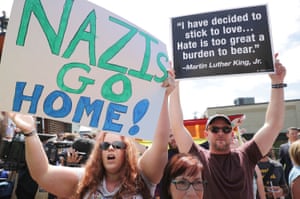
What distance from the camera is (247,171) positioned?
94.7 inches

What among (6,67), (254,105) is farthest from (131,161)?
(254,105)

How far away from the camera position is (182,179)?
172cm

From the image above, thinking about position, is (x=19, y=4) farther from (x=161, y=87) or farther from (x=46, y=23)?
(x=161, y=87)

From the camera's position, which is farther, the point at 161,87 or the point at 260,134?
the point at 260,134

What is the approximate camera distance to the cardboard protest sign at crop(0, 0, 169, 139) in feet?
5.85

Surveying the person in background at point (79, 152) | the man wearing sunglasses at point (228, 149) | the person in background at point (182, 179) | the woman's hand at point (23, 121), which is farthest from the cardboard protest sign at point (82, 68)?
the person in background at point (79, 152)

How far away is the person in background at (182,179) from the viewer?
1700 mm

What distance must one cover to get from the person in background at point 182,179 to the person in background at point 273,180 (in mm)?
2600

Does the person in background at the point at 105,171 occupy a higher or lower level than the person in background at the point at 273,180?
higher

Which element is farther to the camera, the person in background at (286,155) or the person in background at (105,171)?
the person in background at (286,155)

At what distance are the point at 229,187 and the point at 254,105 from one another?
26.2 meters

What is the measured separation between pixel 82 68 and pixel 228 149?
1230 millimetres

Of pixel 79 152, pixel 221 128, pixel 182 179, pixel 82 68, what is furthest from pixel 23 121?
pixel 79 152

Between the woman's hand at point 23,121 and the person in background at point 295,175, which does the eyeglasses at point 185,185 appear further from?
the person in background at point 295,175
